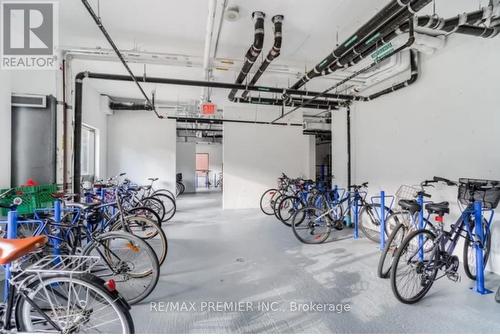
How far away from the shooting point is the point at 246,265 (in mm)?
2648

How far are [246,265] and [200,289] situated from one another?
65 centimetres

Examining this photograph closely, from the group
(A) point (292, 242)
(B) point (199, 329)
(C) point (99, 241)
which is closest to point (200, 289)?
(B) point (199, 329)

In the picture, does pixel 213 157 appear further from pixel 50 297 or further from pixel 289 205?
pixel 50 297

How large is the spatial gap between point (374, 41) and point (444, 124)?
148 cm

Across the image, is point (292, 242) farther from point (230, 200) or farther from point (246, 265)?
point (230, 200)

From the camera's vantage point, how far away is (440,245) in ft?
6.61

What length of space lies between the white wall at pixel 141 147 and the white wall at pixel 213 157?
5.72m

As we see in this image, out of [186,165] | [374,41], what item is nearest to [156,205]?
[374,41]

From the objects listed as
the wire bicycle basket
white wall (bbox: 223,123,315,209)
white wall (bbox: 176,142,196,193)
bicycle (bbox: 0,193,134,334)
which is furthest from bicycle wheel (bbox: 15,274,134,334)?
white wall (bbox: 176,142,196,193)

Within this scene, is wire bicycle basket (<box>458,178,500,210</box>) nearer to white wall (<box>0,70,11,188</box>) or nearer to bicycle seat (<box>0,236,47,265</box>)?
bicycle seat (<box>0,236,47,265</box>)

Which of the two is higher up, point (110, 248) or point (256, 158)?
point (256, 158)

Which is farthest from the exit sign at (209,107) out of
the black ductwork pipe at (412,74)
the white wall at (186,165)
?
the white wall at (186,165)

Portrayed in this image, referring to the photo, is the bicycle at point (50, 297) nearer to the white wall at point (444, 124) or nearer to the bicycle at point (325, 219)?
the bicycle at point (325, 219)

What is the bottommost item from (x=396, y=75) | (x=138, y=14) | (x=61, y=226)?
(x=61, y=226)
